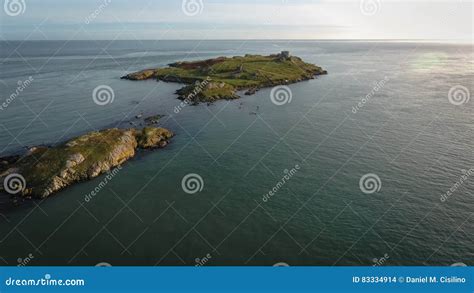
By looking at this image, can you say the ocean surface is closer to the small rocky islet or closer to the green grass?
the small rocky islet

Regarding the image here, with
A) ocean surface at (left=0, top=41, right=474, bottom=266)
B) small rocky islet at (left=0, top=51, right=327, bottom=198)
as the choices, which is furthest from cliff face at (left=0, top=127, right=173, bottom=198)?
ocean surface at (left=0, top=41, right=474, bottom=266)

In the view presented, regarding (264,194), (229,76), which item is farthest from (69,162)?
(229,76)

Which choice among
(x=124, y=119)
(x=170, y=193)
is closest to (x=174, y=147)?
(x=170, y=193)

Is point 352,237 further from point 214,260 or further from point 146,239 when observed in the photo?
point 146,239

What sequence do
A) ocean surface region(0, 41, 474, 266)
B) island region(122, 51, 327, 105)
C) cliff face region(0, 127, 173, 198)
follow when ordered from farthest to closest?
island region(122, 51, 327, 105)
cliff face region(0, 127, 173, 198)
ocean surface region(0, 41, 474, 266)

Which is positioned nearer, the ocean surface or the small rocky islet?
the ocean surface

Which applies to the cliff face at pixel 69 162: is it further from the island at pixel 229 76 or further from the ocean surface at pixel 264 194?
the island at pixel 229 76

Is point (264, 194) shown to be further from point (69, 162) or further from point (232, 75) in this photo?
point (232, 75)
